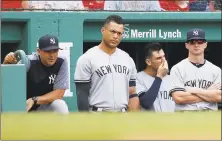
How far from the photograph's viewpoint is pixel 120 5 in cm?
852

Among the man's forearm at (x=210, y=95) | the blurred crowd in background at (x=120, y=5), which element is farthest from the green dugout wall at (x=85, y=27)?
the man's forearm at (x=210, y=95)

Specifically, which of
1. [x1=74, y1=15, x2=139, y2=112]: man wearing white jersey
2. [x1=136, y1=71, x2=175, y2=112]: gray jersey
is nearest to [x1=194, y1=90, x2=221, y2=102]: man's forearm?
[x1=136, y1=71, x2=175, y2=112]: gray jersey

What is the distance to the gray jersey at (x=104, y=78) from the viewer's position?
19.2ft

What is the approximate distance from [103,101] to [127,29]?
2.40 metres

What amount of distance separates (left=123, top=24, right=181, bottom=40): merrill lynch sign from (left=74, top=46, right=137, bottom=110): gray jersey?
87.1 inches

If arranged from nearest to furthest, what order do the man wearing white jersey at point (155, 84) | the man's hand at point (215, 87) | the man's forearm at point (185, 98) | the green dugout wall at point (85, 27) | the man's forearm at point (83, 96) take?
the man's forearm at point (83, 96)
the man's forearm at point (185, 98)
the man's hand at point (215, 87)
the man wearing white jersey at point (155, 84)
the green dugout wall at point (85, 27)

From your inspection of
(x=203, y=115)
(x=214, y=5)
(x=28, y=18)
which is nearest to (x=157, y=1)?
(x=214, y=5)

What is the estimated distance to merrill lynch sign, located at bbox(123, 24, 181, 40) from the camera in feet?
26.7

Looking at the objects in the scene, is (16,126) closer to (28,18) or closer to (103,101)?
(103,101)

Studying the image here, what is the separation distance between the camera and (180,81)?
6.16 m

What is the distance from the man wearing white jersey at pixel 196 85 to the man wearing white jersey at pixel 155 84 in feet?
0.70

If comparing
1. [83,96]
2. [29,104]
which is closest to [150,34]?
[83,96]

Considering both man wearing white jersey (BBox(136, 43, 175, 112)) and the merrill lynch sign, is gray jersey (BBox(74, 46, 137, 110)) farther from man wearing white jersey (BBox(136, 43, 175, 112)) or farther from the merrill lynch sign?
the merrill lynch sign

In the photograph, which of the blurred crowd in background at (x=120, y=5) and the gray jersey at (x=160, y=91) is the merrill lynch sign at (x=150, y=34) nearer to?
the blurred crowd in background at (x=120, y=5)
